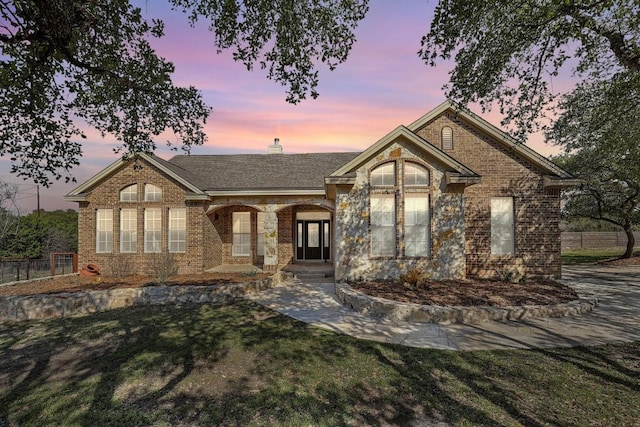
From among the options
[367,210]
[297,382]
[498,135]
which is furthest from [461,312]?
[498,135]

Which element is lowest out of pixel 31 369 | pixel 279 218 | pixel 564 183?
pixel 31 369

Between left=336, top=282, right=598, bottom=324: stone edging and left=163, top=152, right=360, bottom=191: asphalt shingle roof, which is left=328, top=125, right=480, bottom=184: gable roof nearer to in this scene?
left=163, top=152, right=360, bottom=191: asphalt shingle roof

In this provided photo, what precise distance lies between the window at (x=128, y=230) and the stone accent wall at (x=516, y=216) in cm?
1444

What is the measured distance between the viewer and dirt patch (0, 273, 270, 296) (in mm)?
10626

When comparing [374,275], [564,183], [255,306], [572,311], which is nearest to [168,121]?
[255,306]

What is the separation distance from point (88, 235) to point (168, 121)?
9280mm

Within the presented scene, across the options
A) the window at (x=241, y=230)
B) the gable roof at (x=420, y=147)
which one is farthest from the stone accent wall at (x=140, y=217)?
the gable roof at (x=420, y=147)

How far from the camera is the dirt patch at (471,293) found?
8258 mm

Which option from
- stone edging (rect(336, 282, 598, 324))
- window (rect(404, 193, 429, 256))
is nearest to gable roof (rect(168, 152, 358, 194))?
window (rect(404, 193, 429, 256))

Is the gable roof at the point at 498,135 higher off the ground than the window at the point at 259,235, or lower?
higher

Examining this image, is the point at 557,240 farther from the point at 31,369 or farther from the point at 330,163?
the point at 31,369

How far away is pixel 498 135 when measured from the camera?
12.2 metres

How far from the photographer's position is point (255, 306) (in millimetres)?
9227

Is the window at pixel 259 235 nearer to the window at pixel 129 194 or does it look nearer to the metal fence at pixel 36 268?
the window at pixel 129 194
